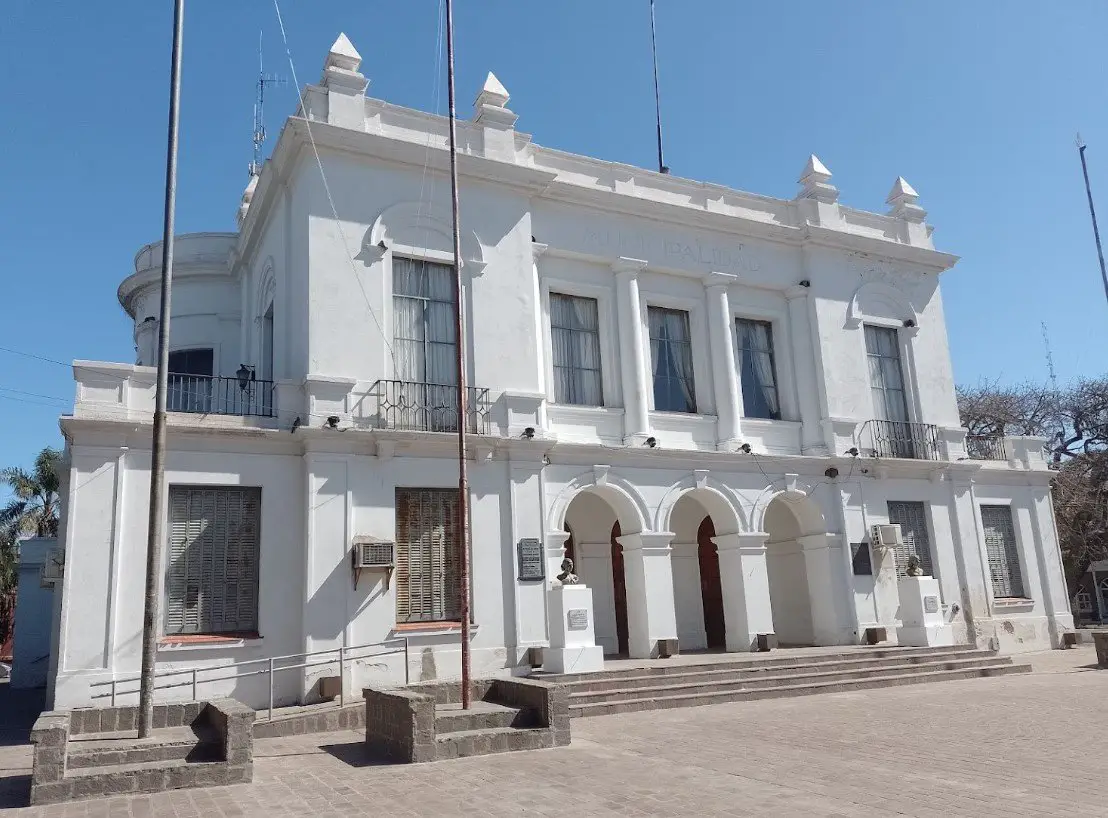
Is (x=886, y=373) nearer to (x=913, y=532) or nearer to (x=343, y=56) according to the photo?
(x=913, y=532)

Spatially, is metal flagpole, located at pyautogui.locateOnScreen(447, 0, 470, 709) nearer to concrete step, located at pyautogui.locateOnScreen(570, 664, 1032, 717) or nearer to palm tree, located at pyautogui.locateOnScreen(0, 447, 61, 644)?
concrete step, located at pyautogui.locateOnScreen(570, 664, 1032, 717)

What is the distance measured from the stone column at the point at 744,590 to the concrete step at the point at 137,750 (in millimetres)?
10411

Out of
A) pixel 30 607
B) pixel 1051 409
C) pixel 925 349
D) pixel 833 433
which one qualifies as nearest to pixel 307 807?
pixel 833 433

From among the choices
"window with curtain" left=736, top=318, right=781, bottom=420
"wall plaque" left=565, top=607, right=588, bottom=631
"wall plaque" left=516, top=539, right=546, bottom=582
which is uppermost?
"window with curtain" left=736, top=318, right=781, bottom=420

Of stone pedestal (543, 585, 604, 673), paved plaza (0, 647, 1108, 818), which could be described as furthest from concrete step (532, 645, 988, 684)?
paved plaza (0, 647, 1108, 818)

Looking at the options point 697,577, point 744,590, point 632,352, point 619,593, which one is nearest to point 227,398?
point 632,352

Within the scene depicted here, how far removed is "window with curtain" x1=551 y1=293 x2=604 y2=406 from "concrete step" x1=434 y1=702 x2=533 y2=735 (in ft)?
24.9

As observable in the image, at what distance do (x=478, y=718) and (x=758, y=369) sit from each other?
11.3 meters

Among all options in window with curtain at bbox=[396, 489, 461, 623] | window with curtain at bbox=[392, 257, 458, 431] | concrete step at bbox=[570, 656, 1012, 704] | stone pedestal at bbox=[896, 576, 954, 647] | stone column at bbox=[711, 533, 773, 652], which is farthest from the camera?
stone pedestal at bbox=[896, 576, 954, 647]

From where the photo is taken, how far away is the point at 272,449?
13.7m

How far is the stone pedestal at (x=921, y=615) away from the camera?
1683 cm

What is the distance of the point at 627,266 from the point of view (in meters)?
17.2

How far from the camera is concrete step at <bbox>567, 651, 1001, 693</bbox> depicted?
13086 millimetres

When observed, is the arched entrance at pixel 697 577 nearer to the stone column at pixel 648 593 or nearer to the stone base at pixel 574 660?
the stone column at pixel 648 593
